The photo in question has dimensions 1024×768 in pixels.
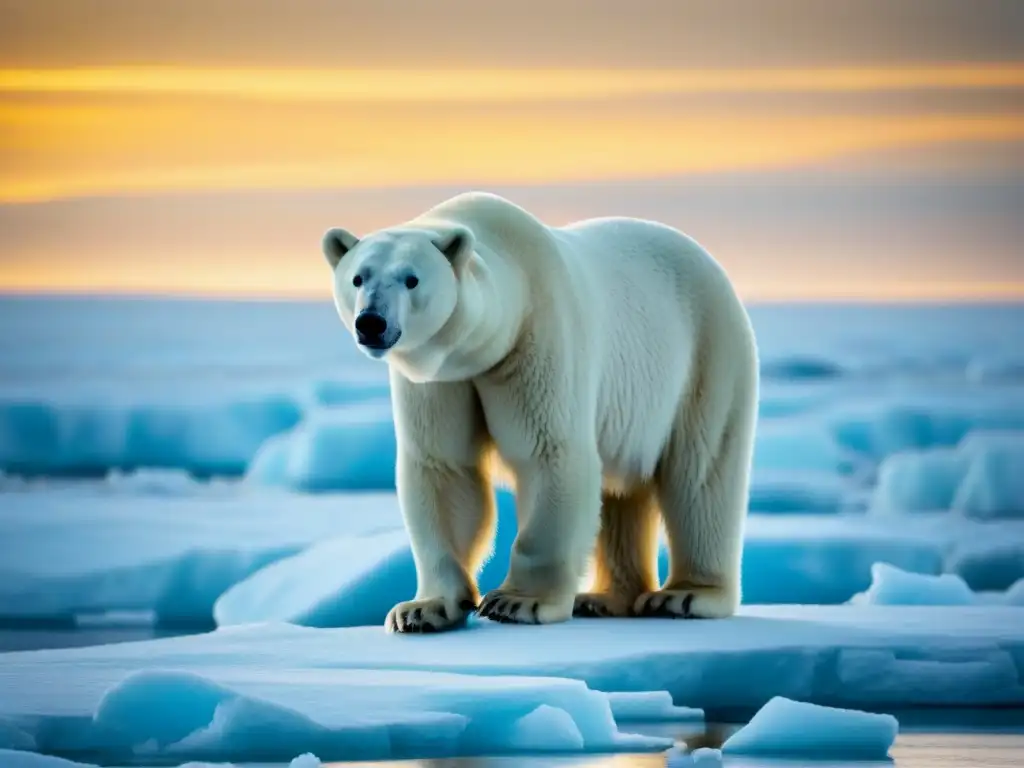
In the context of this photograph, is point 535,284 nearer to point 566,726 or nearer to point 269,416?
point 566,726

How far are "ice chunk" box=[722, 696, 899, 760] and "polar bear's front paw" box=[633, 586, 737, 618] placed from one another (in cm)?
116

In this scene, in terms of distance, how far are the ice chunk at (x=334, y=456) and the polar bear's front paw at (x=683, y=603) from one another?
24.6ft

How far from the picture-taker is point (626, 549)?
6.52 metres

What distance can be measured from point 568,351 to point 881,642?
131 cm

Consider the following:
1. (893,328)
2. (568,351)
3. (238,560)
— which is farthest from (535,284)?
(893,328)

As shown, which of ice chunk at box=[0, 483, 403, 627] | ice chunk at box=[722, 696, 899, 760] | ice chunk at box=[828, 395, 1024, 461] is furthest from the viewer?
ice chunk at box=[828, 395, 1024, 461]

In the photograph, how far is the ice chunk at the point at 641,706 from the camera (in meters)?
5.33

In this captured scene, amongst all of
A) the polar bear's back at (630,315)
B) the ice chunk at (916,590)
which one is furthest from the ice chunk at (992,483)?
the polar bear's back at (630,315)

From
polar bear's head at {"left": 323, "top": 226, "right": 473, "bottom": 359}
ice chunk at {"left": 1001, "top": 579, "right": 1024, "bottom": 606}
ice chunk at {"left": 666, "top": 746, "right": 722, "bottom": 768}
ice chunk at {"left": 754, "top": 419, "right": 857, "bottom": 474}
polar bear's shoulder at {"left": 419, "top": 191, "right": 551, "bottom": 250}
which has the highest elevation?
polar bear's shoulder at {"left": 419, "top": 191, "right": 551, "bottom": 250}

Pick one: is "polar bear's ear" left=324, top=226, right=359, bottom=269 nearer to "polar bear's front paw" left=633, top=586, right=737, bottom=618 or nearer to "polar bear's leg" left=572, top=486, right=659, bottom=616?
"polar bear's leg" left=572, top=486, right=659, bottom=616

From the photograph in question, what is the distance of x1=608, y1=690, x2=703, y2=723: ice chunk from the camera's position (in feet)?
17.5

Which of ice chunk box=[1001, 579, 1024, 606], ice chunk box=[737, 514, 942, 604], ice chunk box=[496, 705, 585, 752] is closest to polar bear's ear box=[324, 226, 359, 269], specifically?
ice chunk box=[496, 705, 585, 752]

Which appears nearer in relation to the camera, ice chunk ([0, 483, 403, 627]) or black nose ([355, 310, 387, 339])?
black nose ([355, 310, 387, 339])

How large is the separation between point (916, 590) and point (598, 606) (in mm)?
2668
